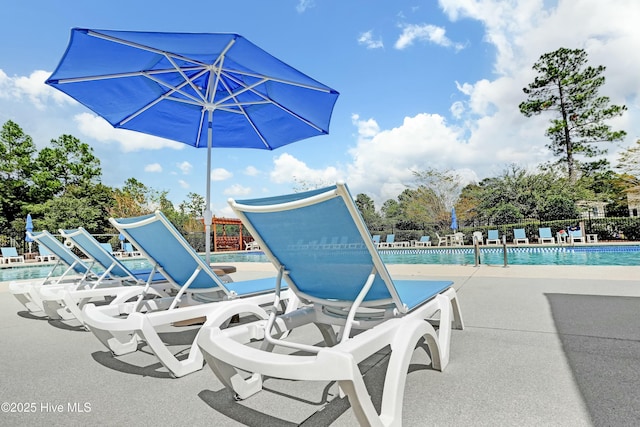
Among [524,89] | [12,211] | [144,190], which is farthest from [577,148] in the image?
[12,211]

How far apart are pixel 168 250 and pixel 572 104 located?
96.7ft

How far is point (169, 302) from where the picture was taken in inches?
118

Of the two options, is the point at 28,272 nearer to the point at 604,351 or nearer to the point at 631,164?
the point at 604,351

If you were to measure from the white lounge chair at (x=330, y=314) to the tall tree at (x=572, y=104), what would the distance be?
2788 centimetres

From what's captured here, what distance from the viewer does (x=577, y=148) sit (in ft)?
79.4

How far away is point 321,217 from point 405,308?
2.37 ft

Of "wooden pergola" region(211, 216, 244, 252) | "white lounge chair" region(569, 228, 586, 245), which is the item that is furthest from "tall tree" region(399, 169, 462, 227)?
"wooden pergola" region(211, 216, 244, 252)

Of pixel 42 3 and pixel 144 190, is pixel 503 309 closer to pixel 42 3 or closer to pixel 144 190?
pixel 42 3

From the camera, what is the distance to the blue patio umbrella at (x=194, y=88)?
11.0 feet

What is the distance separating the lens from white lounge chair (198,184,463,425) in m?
1.26

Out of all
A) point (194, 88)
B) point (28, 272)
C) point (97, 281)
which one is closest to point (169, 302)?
point (97, 281)

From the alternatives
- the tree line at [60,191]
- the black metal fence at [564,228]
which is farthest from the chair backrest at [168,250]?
the tree line at [60,191]

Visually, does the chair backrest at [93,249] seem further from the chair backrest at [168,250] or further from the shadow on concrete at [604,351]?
the shadow on concrete at [604,351]

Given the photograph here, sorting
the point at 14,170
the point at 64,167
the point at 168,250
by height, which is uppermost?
the point at 64,167
